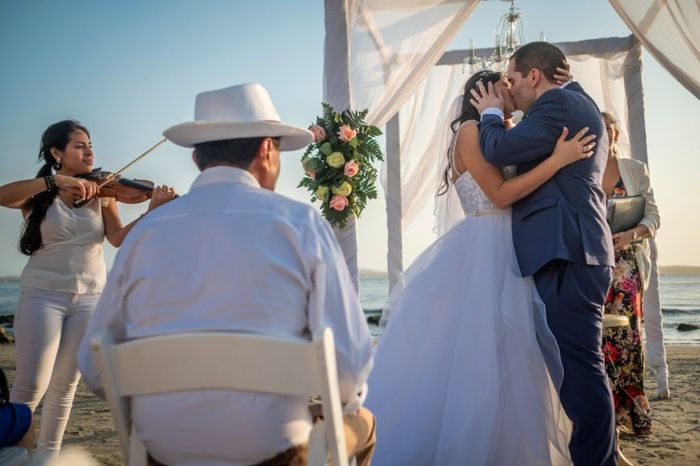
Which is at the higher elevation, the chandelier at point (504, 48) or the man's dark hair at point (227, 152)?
the chandelier at point (504, 48)

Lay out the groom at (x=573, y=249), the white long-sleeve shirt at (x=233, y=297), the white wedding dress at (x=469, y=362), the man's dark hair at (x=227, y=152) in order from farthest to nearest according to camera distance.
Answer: the white wedding dress at (x=469, y=362) < the groom at (x=573, y=249) < the man's dark hair at (x=227, y=152) < the white long-sleeve shirt at (x=233, y=297)

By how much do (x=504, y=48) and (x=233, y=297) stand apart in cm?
580

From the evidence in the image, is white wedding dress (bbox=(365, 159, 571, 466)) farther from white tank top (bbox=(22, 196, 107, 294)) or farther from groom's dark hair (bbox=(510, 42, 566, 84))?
white tank top (bbox=(22, 196, 107, 294))

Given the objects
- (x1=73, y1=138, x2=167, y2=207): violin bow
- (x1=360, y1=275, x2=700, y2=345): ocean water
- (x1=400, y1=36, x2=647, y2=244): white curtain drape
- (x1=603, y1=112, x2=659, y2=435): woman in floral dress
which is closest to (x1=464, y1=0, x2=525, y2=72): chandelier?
(x1=400, y1=36, x2=647, y2=244): white curtain drape

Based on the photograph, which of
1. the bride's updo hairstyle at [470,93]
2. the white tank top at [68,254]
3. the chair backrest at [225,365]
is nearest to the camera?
the chair backrest at [225,365]

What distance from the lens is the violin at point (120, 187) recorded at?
405 cm

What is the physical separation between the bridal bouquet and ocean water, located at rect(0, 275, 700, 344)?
13.8 meters

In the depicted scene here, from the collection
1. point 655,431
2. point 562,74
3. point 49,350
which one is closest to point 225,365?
point 562,74

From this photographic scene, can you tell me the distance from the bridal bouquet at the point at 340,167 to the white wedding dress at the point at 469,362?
1085 millimetres

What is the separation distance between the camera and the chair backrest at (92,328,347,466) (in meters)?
1.49

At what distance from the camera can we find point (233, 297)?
5.30ft

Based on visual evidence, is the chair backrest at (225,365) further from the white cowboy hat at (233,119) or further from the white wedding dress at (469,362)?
the white wedding dress at (469,362)

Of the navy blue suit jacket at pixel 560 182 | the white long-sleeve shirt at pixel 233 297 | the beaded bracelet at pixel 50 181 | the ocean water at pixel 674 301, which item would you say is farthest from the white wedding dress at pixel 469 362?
the ocean water at pixel 674 301

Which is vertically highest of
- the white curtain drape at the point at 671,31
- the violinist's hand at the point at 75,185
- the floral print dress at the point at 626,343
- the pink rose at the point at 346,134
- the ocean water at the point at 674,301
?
the white curtain drape at the point at 671,31
